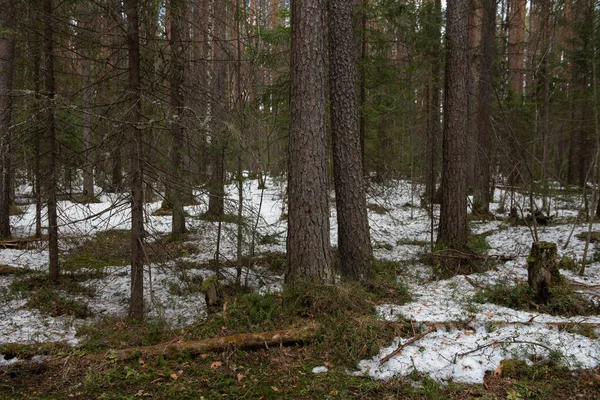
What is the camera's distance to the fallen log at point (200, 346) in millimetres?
4598

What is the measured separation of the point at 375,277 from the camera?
692 centimetres

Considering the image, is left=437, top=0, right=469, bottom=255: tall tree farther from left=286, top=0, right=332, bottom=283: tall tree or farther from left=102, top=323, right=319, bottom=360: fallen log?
left=102, top=323, right=319, bottom=360: fallen log

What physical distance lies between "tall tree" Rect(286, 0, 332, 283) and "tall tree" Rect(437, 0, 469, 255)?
12.1 ft

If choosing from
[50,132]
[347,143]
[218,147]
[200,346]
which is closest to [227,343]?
[200,346]

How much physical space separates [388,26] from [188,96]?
629 cm

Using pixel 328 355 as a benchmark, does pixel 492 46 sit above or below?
above

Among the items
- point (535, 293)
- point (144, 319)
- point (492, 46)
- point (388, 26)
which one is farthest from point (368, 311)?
point (492, 46)

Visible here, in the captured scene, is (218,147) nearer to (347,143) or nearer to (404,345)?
(347,143)

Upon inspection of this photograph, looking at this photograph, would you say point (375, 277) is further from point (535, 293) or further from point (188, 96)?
point (188, 96)

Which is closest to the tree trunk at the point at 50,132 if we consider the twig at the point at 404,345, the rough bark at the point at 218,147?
the rough bark at the point at 218,147

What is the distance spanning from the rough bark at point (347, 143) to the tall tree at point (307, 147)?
961 millimetres

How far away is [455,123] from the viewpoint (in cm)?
830

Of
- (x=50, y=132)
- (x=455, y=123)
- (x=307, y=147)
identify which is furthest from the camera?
(x=455, y=123)

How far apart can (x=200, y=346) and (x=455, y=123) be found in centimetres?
660
